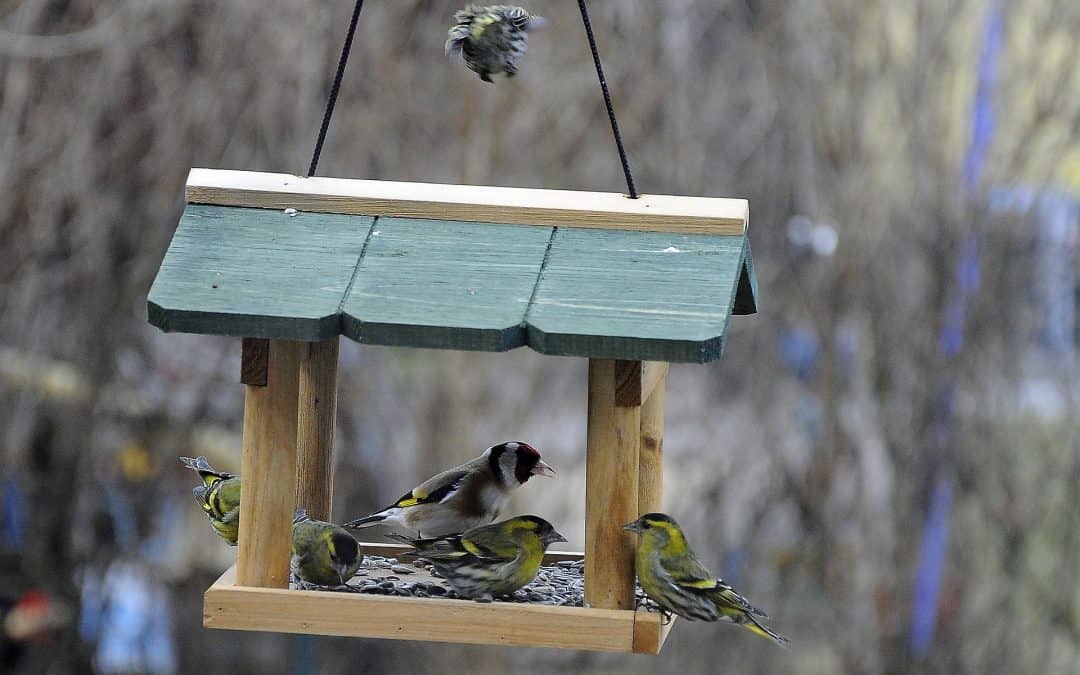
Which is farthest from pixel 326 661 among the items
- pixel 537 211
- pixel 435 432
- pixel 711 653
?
pixel 537 211

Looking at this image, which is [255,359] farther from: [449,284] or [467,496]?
[467,496]

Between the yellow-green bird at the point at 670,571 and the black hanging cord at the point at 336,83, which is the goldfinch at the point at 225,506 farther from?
the yellow-green bird at the point at 670,571

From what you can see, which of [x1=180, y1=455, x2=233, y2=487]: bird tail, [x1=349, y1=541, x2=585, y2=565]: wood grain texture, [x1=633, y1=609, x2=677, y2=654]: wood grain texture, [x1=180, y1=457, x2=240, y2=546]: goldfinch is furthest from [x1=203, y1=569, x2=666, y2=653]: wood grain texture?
[x1=180, y1=455, x2=233, y2=487]: bird tail

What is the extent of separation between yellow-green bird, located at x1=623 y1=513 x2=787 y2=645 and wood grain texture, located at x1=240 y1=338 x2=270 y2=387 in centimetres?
77

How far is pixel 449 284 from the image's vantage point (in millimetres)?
2574

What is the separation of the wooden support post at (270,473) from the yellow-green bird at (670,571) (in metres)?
Answer: 0.69

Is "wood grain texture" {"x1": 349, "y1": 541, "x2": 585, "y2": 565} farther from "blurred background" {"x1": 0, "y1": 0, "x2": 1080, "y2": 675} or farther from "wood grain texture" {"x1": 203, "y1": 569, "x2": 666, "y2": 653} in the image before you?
"blurred background" {"x1": 0, "y1": 0, "x2": 1080, "y2": 675}

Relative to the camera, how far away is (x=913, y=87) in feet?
18.5

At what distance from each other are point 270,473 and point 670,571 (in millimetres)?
814

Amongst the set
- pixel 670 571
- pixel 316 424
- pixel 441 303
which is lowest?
pixel 670 571

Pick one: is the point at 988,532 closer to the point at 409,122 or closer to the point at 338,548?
the point at 409,122

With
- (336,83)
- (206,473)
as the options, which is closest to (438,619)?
(206,473)

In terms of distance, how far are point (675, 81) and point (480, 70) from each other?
2.74m

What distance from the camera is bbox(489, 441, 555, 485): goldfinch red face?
309cm
